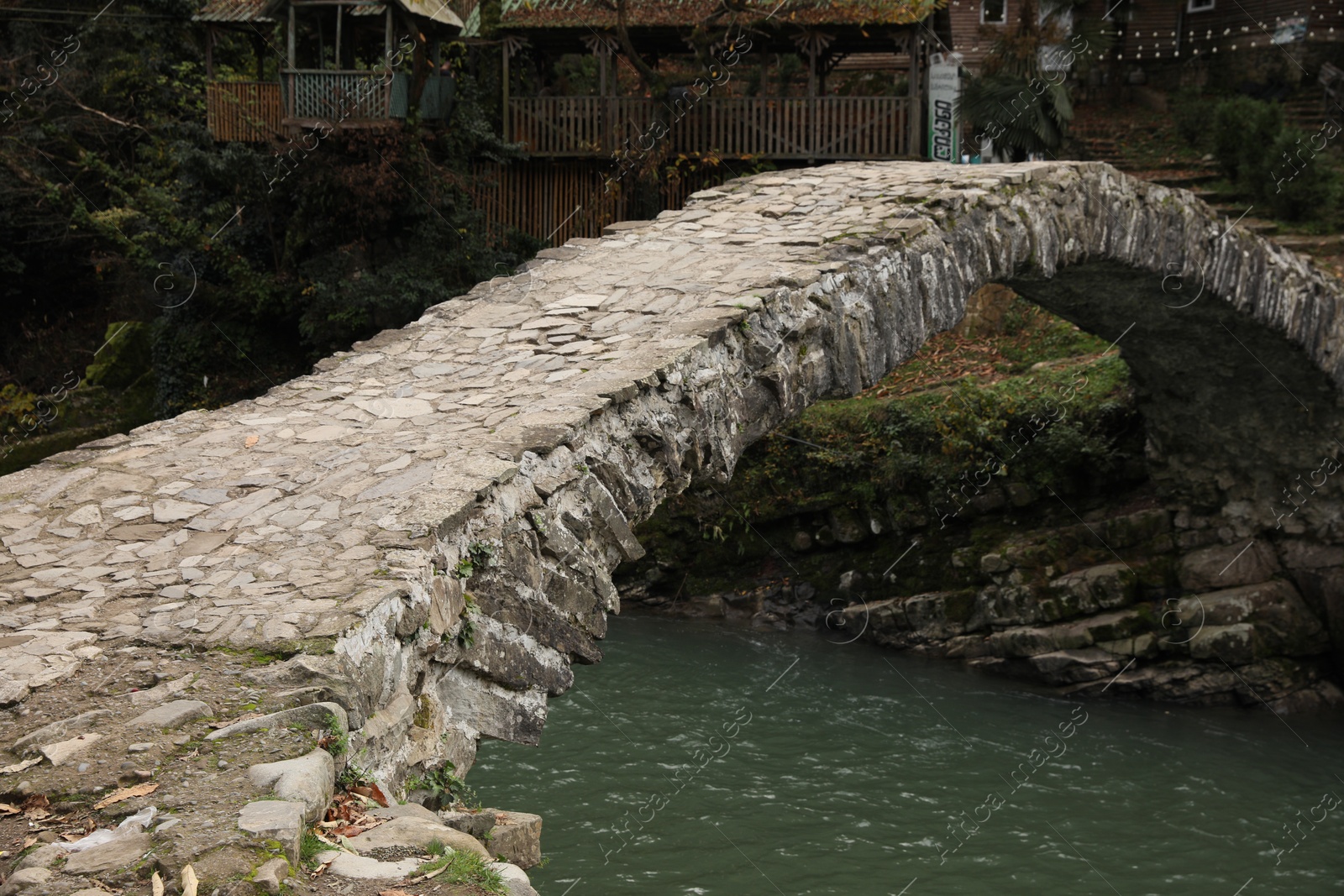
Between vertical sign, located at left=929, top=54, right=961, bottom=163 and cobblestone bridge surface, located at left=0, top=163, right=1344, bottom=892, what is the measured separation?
8.49m

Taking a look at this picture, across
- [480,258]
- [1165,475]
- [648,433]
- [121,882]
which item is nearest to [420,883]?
[121,882]

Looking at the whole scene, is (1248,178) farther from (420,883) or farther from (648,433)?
(420,883)

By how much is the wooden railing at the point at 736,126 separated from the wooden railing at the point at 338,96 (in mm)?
1941

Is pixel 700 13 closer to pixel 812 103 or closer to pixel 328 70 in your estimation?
pixel 812 103

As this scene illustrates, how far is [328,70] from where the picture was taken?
15242 millimetres

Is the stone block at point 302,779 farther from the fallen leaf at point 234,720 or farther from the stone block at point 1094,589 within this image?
the stone block at point 1094,589

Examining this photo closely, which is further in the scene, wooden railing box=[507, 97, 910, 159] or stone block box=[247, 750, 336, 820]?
wooden railing box=[507, 97, 910, 159]

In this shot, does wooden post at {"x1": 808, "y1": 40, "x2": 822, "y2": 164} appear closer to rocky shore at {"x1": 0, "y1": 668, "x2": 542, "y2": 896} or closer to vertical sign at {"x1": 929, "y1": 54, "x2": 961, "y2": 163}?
vertical sign at {"x1": 929, "y1": 54, "x2": 961, "y2": 163}

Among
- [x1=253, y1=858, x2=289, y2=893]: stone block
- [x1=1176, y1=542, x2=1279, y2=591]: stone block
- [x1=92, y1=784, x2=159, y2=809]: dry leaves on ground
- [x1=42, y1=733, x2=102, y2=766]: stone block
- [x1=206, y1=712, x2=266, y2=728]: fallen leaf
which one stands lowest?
[x1=1176, y1=542, x2=1279, y2=591]: stone block

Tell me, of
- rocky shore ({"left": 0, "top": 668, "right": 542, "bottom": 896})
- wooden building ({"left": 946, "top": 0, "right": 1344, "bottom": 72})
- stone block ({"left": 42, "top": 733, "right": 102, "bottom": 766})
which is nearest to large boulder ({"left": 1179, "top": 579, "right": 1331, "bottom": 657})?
rocky shore ({"left": 0, "top": 668, "right": 542, "bottom": 896})

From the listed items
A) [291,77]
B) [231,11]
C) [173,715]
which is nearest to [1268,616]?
[173,715]

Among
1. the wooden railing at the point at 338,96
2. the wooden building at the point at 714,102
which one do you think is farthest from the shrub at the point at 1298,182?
the wooden railing at the point at 338,96

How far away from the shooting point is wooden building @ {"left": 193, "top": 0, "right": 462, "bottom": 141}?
15.1 meters

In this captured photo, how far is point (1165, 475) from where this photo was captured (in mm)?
12531
